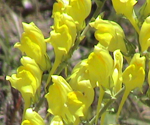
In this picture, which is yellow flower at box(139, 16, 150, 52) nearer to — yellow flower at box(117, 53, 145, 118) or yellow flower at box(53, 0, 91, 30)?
yellow flower at box(117, 53, 145, 118)

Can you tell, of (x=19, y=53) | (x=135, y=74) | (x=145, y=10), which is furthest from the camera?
(x=19, y=53)

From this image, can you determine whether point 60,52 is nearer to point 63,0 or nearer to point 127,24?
point 63,0

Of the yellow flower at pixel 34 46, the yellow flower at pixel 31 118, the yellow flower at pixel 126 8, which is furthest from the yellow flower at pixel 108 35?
the yellow flower at pixel 31 118

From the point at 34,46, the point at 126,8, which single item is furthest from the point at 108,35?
the point at 34,46

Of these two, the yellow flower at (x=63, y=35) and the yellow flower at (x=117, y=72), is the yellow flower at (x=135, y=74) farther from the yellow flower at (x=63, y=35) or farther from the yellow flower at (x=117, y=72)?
the yellow flower at (x=63, y=35)

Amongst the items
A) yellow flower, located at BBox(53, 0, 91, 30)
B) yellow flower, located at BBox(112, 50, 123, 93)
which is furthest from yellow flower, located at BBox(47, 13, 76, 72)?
yellow flower, located at BBox(112, 50, 123, 93)

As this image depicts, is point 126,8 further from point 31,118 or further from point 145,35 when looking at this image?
point 31,118
